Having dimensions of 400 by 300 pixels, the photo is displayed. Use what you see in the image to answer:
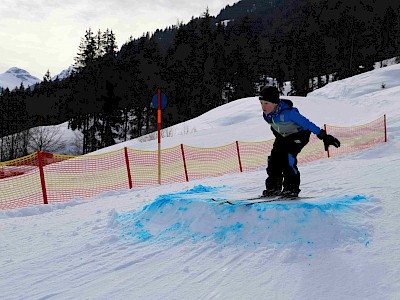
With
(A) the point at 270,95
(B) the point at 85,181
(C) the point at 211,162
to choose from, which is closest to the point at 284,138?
(A) the point at 270,95

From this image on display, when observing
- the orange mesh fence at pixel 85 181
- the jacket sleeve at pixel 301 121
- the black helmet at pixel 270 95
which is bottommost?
the orange mesh fence at pixel 85 181

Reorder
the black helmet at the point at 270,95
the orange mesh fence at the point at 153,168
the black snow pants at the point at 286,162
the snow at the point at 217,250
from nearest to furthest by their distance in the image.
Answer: the snow at the point at 217,250 < the black helmet at the point at 270,95 < the black snow pants at the point at 286,162 < the orange mesh fence at the point at 153,168

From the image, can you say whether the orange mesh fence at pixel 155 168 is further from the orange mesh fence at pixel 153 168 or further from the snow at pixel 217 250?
the snow at pixel 217 250

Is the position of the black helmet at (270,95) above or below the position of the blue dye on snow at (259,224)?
above

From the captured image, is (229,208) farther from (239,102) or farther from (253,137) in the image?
(239,102)

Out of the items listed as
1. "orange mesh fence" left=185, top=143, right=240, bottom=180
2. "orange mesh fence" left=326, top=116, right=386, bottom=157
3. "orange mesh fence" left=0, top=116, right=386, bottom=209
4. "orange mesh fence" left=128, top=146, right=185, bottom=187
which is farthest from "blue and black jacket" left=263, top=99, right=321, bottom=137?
"orange mesh fence" left=326, top=116, right=386, bottom=157

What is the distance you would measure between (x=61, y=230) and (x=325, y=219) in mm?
3460

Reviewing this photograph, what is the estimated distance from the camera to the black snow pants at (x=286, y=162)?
4637 millimetres

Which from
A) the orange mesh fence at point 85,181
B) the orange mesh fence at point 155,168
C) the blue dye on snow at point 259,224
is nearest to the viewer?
the blue dye on snow at point 259,224

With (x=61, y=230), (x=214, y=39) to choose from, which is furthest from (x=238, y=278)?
(x=214, y=39)

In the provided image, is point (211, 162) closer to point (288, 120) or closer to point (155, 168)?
point (155, 168)

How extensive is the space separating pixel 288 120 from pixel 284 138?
29 centimetres

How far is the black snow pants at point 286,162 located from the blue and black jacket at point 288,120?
79 millimetres

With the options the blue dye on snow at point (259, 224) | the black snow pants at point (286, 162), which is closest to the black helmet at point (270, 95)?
the black snow pants at point (286, 162)
